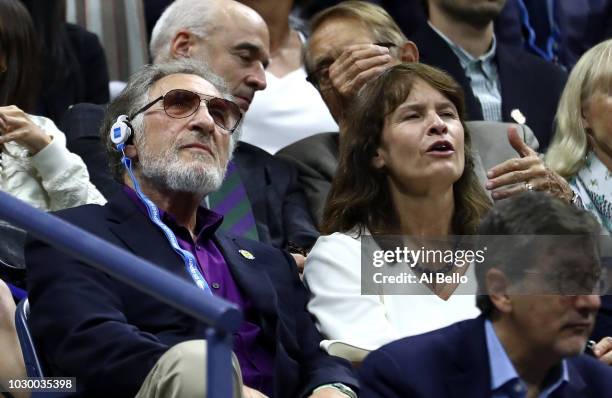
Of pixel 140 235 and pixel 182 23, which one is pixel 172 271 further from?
pixel 182 23

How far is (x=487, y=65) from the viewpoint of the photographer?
229 inches

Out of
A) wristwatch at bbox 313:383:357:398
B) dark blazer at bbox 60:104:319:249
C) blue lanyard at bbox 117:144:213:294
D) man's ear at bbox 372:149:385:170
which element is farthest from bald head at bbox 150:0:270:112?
wristwatch at bbox 313:383:357:398

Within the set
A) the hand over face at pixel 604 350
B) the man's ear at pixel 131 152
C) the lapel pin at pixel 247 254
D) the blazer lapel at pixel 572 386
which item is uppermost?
the blazer lapel at pixel 572 386

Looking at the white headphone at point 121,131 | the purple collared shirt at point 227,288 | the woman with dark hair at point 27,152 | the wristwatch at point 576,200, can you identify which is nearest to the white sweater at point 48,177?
the woman with dark hair at point 27,152

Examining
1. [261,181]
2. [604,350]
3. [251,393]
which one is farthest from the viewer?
[261,181]

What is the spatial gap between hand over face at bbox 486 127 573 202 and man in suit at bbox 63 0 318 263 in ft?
2.69

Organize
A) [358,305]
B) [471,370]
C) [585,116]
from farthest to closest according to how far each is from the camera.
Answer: [585,116]
[358,305]
[471,370]

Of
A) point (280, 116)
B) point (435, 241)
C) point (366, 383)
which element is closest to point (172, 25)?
point (280, 116)

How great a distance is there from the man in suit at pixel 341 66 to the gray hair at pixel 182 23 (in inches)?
17.2

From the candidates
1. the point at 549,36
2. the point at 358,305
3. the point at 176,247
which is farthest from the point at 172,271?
the point at 549,36

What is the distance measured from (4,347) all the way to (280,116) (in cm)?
218

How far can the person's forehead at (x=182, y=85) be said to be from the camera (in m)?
4.18

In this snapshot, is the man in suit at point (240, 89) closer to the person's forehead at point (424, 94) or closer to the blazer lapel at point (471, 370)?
the person's forehead at point (424, 94)

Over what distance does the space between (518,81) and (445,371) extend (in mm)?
2977
